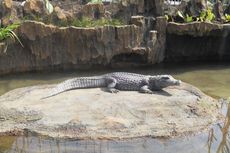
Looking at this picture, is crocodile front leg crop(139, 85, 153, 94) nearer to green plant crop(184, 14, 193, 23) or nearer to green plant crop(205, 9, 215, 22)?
green plant crop(184, 14, 193, 23)

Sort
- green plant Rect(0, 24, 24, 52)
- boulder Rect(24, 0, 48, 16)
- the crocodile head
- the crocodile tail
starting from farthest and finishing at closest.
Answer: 1. boulder Rect(24, 0, 48, 16)
2. green plant Rect(0, 24, 24, 52)
3. the crocodile tail
4. the crocodile head

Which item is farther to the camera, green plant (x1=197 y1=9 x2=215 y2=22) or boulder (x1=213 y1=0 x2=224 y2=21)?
boulder (x1=213 y1=0 x2=224 y2=21)

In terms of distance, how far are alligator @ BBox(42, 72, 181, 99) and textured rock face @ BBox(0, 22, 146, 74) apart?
1734 millimetres

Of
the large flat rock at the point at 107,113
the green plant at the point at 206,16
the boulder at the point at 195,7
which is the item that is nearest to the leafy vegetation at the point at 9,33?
the large flat rock at the point at 107,113

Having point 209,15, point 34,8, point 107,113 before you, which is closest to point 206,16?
point 209,15

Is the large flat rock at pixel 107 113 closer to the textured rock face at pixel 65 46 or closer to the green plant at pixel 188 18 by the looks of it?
the textured rock face at pixel 65 46

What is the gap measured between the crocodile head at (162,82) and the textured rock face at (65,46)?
6.81 ft

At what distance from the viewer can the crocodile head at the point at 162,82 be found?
7.81 m

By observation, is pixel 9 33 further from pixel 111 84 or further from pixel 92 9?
pixel 111 84

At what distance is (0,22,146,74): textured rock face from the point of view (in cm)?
955

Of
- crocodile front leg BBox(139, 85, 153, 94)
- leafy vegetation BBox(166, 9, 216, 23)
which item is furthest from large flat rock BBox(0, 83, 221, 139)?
leafy vegetation BBox(166, 9, 216, 23)

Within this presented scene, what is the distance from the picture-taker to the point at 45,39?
9594 mm

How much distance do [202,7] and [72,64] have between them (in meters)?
3.77

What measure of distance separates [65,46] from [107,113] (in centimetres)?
349
